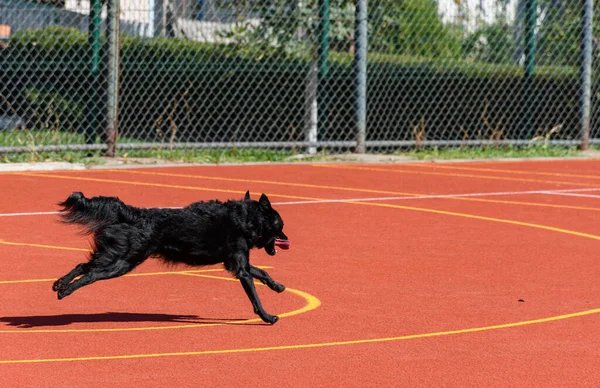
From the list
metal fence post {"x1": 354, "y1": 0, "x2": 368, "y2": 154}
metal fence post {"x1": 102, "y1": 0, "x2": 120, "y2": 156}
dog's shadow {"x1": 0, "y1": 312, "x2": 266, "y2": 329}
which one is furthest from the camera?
metal fence post {"x1": 354, "y1": 0, "x2": 368, "y2": 154}

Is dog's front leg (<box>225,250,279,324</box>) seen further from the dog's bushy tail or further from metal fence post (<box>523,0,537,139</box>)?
metal fence post (<box>523,0,537,139</box>)

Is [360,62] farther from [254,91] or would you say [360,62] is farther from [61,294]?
[61,294]

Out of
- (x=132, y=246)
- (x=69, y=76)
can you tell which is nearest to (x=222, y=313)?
(x=132, y=246)

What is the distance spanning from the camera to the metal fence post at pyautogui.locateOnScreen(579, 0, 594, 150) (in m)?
18.6

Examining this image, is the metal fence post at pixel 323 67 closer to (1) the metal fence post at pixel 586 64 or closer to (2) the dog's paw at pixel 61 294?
(1) the metal fence post at pixel 586 64

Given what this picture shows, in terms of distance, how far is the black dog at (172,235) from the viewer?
20.8 feet

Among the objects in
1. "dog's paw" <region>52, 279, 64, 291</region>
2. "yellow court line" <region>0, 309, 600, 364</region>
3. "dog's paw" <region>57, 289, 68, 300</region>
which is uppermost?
"dog's paw" <region>52, 279, 64, 291</region>

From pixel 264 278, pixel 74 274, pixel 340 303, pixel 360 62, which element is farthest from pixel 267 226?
pixel 360 62

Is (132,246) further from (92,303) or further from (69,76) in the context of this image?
(69,76)

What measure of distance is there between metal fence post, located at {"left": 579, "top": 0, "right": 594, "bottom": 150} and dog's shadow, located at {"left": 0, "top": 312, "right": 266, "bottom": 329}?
13.3 m

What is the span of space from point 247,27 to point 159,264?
9769mm

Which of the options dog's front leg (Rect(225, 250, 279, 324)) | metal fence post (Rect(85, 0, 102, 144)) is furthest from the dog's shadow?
metal fence post (Rect(85, 0, 102, 144))

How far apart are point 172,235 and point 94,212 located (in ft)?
1.43

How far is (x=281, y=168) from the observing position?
15.4 metres
